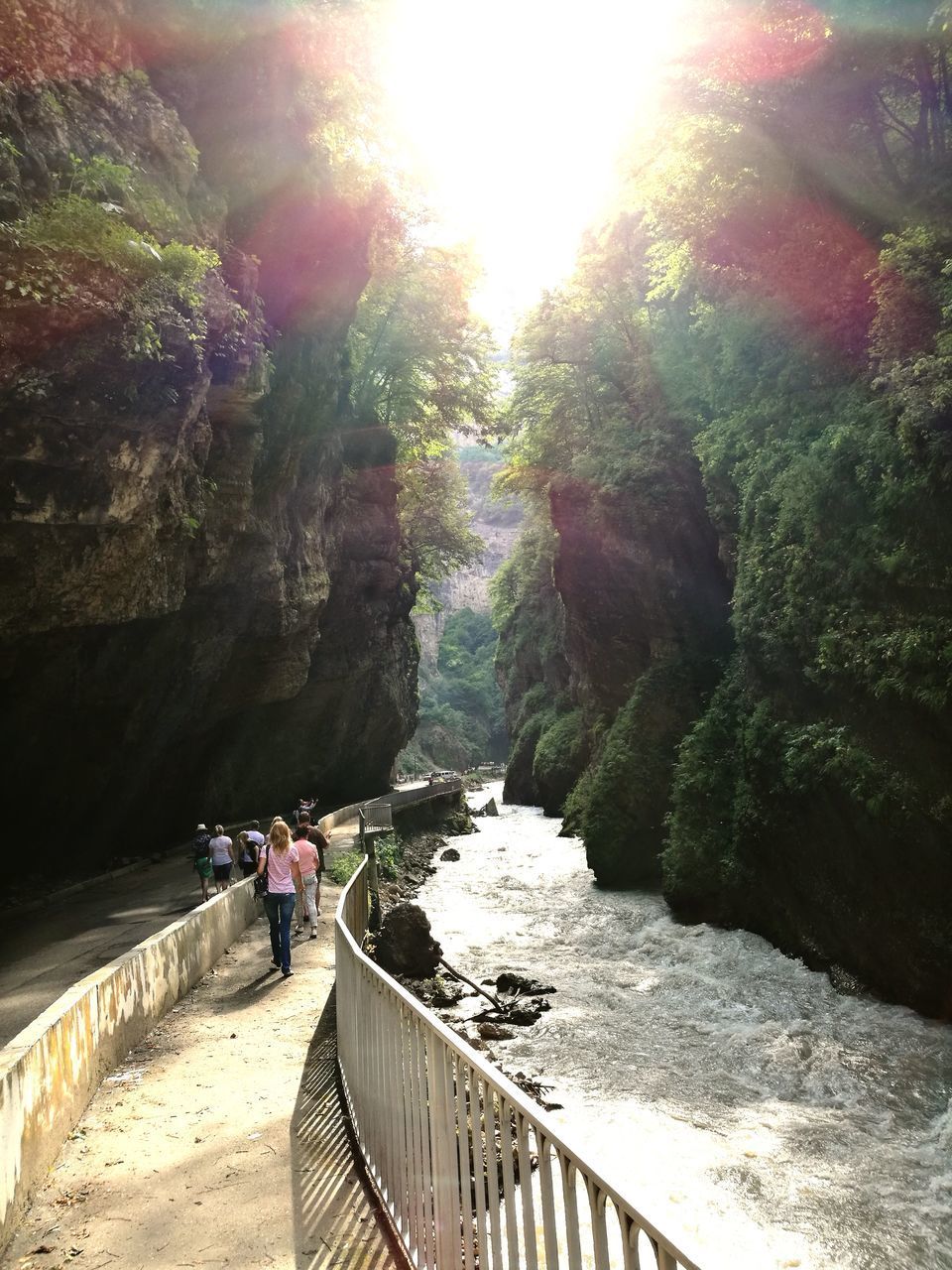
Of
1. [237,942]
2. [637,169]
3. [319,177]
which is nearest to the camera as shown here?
[237,942]

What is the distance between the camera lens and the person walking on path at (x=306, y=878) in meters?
12.3

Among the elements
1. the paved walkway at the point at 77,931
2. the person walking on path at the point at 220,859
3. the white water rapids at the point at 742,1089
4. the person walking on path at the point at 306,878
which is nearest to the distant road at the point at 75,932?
the paved walkway at the point at 77,931

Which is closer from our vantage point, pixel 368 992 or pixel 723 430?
pixel 368 992

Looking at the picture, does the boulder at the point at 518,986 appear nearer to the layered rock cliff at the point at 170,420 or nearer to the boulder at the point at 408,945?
the boulder at the point at 408,945

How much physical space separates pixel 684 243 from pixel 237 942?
17.3m

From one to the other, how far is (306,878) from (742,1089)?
680cm

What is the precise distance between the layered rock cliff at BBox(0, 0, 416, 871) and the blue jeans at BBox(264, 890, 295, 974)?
6089 millimetres

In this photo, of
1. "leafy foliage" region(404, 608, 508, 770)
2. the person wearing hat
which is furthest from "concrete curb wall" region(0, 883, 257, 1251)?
"leafy foliage" region(404, 608, 508, 770)

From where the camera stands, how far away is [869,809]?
11836 mm

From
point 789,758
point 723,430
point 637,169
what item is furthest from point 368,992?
point 637,169

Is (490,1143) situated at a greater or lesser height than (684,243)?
lesser

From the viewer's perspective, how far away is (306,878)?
43.2 ft

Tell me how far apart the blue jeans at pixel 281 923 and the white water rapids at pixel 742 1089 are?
298 cm

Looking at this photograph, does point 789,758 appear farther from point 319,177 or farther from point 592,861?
point 319,177
